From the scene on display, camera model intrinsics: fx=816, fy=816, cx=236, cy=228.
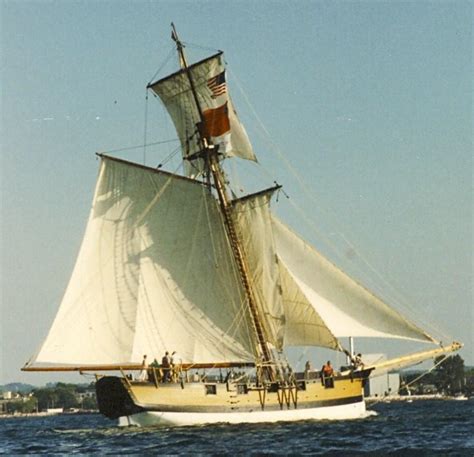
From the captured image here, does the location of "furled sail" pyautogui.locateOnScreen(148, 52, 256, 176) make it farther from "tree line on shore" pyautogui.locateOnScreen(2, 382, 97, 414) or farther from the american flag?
"tree line on shore" pyautogui.locateOnScreen(2, 382, 97, 414)

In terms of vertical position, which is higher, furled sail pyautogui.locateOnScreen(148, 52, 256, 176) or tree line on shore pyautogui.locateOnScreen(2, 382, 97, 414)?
furled sail pyautogui.locateOnScreen(148, 52, 256, 176)

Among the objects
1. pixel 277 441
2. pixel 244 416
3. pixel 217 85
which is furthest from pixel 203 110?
pixel 277 441

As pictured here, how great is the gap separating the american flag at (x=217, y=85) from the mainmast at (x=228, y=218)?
4.57 ft

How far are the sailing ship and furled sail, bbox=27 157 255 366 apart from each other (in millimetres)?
63

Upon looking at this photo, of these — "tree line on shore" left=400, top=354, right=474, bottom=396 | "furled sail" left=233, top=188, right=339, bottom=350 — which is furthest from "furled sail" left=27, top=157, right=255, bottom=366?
"tree line on shore" left=400, top=354, right=474, bottom=396

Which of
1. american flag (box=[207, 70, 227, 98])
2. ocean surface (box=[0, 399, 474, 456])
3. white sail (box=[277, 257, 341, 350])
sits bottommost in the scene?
ocean surface (box=[0, 399, 474, 456])

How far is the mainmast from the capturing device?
154 ft

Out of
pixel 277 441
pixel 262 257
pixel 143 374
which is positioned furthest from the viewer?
pixel 262 257

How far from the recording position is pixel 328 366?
1892 inches

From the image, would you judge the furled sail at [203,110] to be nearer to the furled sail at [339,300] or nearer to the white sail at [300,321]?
the furled sail at [339,300]

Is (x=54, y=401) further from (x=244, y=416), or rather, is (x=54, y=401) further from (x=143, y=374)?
(x=143, y=374)

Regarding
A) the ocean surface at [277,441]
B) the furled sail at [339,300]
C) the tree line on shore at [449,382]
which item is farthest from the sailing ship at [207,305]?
the tree line on shore at [449,382]

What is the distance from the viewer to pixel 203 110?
50.9 metres

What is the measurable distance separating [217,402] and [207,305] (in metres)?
5.43
